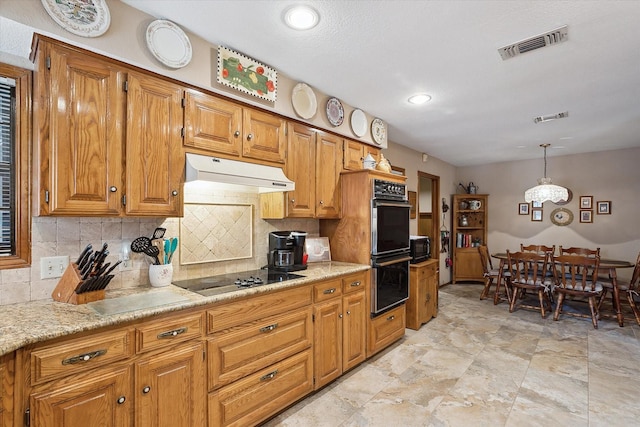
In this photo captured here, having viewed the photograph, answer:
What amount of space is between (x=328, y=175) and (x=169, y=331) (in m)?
1.90

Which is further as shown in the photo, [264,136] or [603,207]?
[603,207]

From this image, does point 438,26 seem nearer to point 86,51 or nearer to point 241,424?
point 86,51

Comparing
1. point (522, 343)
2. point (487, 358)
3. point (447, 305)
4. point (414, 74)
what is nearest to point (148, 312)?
point (414, 74)

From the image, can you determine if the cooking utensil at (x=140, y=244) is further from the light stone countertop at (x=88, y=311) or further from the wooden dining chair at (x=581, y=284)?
the wooden dining chair at (x=581, y=284)

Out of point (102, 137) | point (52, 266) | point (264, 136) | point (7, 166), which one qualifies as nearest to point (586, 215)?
point (264, 136)

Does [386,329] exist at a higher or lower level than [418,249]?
lower

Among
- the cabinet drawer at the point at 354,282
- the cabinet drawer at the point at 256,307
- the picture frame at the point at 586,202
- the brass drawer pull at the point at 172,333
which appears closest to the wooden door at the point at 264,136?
the cabinet drawer at the point at 256,307

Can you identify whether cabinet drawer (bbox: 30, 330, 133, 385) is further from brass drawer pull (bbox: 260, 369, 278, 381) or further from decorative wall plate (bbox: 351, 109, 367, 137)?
decorative wall plate (bbox: 351, 109, 367, 137)

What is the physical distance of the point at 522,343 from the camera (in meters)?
3.39

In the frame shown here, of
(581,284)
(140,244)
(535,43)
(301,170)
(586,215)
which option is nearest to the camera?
(140,244)

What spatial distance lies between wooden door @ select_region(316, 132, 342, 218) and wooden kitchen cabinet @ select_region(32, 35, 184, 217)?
127cm

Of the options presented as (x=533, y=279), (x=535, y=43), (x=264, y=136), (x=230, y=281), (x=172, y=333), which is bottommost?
(x=533, y=279)

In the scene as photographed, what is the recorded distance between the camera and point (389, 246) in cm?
309

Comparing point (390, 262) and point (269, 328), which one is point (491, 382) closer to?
point (390, 262)
